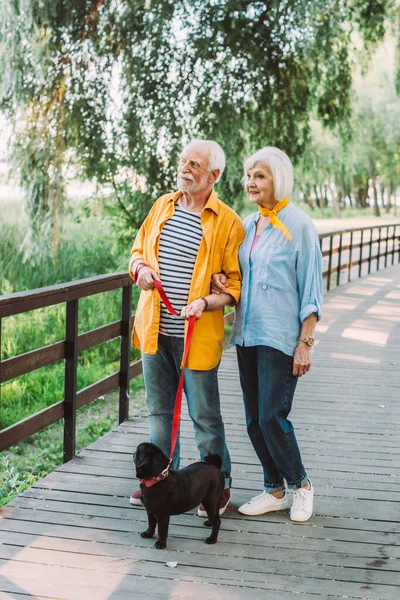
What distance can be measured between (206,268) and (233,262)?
0.49 ft

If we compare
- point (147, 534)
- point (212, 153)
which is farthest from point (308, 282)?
point (147, 534)

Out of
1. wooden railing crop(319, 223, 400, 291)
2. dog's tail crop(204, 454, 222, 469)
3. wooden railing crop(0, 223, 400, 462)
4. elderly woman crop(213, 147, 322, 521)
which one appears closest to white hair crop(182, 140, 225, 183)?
elderly woman crop(213, 147, 322, 521)

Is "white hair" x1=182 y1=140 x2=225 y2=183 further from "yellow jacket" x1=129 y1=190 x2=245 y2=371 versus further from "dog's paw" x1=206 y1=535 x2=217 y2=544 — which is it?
"dog's paw" x1=206 y1=535 x2=217 y2=544

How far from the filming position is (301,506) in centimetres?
346

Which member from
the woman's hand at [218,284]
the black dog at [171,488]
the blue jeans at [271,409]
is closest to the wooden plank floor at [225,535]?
the black dog at [171,488]

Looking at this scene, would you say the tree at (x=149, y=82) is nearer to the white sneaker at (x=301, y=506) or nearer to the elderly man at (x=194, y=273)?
the elderly man at (x=194, y=273)

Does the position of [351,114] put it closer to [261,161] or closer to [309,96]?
[309,96]

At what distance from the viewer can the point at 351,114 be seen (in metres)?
10.7

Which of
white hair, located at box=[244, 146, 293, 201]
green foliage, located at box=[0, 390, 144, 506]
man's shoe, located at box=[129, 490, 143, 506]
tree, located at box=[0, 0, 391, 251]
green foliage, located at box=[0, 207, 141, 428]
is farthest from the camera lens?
green foliage, located at box=[0, 207, 141, 428]

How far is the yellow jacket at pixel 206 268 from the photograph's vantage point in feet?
10.6

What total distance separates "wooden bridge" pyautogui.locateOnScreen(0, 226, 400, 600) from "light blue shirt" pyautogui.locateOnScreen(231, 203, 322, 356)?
81 centimetres

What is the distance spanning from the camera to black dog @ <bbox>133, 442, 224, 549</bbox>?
2953 millimetres

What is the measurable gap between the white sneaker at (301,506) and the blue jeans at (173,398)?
314 mm

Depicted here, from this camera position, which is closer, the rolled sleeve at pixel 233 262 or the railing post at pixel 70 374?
the rolled sleeve at pixel 233 262
